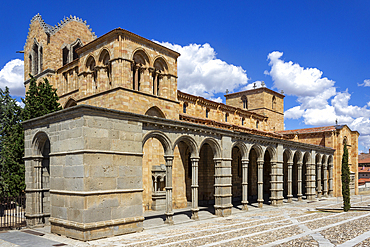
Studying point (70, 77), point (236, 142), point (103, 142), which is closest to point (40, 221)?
point (103, 142)

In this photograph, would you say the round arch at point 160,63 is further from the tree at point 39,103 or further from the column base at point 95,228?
the column base at point 95,228

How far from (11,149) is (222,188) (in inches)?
690

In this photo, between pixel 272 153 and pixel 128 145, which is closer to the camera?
pixel 128 145

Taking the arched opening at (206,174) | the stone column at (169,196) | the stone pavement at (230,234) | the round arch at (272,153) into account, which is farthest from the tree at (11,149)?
the round arch at (272,153)

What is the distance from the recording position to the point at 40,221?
17.4 metres

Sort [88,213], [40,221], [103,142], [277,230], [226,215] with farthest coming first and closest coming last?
[226,215]
[40,221]
[277,230]
[103,142]
[88,213]

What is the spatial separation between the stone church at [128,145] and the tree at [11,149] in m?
4.64

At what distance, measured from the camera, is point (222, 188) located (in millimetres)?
21062

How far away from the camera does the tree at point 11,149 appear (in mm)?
24969

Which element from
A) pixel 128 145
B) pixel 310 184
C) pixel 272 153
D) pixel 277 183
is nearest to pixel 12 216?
pixel 128 145

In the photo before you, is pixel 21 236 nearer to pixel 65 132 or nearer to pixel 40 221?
pixel 40 221

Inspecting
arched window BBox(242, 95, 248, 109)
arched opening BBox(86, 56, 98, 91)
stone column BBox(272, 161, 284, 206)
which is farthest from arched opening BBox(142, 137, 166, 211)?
arched window BBox(242, 95, 248, 109)

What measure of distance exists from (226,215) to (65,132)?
1211 cm

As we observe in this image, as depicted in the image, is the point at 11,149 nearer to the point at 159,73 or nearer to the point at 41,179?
the point at 41,179
